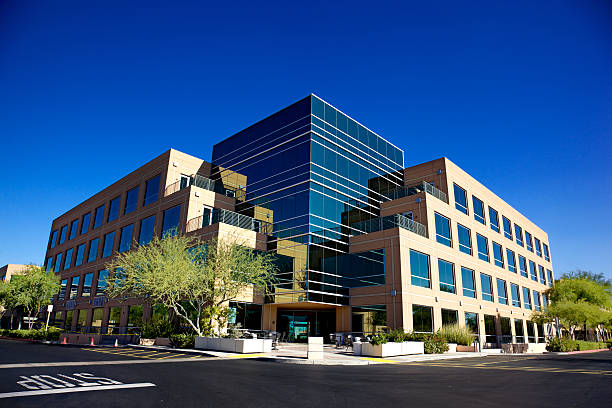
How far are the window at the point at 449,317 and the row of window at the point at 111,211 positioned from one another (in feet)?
94.9

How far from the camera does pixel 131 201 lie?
44.4 metres

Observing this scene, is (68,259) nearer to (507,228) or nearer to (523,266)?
(507,228)

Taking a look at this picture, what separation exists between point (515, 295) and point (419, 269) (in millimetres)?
22668

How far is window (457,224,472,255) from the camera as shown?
39.0m

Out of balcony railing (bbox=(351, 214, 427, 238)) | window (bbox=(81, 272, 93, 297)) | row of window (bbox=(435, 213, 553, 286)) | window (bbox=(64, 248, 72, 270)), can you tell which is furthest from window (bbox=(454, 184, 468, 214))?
window (bbox=(64, 248, 72, 270))

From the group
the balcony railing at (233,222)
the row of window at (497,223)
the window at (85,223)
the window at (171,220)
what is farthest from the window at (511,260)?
the window at (85,223)

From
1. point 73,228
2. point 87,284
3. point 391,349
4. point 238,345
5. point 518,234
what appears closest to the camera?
point 391,349

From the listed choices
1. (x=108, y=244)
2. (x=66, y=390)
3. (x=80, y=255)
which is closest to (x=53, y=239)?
(x=80, y=255)

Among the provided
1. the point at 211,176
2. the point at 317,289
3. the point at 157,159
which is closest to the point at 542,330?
the point at 317,289

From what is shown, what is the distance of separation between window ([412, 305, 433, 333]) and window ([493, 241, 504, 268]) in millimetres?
17498

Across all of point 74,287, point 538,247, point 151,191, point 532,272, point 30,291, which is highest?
point 151,191

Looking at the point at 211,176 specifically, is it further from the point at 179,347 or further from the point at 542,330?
the point at 542,330

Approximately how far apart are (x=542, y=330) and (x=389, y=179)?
1221 inches

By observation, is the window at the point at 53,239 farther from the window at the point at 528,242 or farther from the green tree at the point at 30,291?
the window at the point at 528,242
